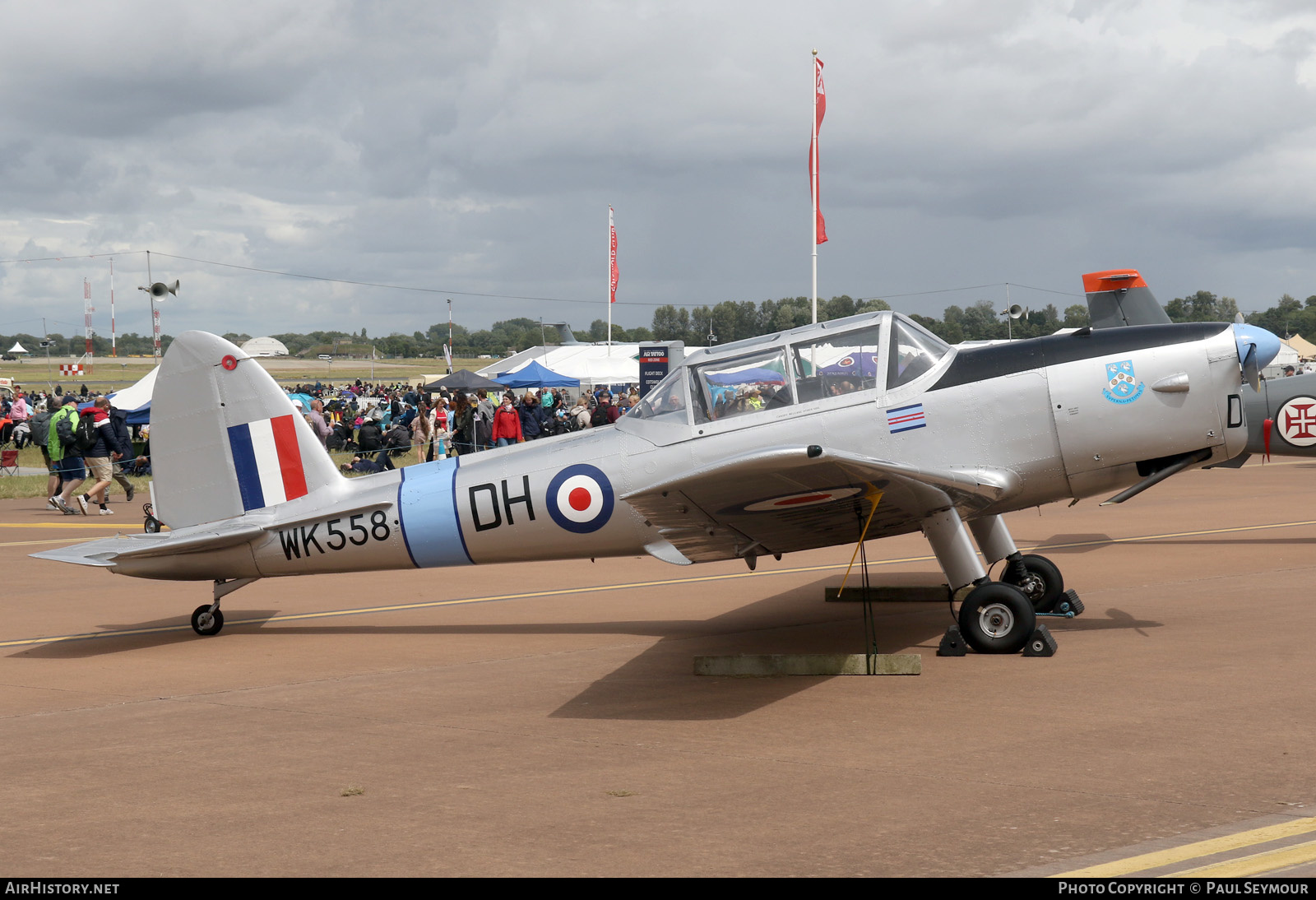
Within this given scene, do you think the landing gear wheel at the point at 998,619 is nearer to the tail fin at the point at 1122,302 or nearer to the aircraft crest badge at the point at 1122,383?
the aircraft crest badge at the point at 1122,383

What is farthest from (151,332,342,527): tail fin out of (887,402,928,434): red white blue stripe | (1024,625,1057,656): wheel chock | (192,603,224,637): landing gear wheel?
(1024,625,1057,656): wheel chock

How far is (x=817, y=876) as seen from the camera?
147 inches

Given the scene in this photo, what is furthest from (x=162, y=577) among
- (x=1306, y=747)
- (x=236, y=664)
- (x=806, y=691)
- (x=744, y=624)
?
(x=1306, y=747)

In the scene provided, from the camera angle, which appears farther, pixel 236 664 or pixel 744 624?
pixel 744 624

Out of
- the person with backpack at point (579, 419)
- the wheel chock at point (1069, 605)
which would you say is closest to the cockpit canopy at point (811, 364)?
the wheel chock at point (1069, 605)

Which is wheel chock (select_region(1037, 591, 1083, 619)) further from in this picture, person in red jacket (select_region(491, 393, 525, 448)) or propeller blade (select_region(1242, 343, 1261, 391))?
person in red jacket (select_region(491, 393, 525, 448))

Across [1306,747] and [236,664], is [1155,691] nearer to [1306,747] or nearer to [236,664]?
[1306,747]

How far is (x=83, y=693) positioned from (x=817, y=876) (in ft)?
18.8

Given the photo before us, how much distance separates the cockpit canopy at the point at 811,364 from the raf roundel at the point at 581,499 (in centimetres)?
89

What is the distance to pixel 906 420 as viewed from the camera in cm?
780

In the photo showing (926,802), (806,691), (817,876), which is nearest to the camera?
(817,876)

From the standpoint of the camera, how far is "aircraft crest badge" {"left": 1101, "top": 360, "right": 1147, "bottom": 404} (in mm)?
7719

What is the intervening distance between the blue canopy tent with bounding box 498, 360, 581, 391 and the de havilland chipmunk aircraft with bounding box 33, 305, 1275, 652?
3146 cm

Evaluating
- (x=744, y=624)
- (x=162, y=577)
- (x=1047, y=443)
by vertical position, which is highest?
(x=1047, y=443)
